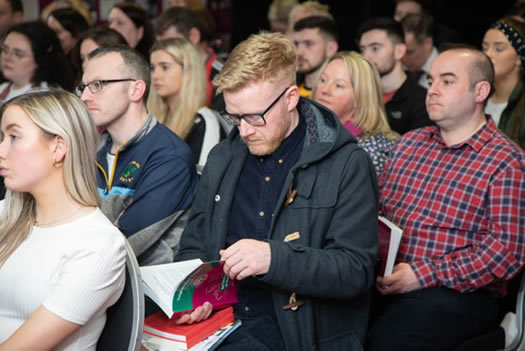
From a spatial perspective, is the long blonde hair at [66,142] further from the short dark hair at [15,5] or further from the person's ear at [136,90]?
the short dark hair at [15,5]

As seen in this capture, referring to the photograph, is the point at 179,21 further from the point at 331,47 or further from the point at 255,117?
the point at 255,117

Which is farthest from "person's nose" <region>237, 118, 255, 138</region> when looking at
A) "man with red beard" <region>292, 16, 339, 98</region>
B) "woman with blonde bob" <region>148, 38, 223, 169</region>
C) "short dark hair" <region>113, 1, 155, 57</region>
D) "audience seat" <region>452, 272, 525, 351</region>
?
"short dark hair" <region>113, 1, 155, 57</region>

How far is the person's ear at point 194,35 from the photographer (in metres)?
5.04

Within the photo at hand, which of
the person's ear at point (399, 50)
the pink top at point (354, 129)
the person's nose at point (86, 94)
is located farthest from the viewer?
the person's ear at point (399, 50)

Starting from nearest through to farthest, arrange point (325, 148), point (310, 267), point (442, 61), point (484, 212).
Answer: point (310, 267) → point (325, 148) → point (484, 212) → point (442, 61)

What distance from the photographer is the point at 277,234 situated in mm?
1909

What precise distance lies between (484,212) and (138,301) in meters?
1.47

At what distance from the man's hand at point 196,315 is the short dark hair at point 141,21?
3687 millimetres

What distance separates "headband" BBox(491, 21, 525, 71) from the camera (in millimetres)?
3520

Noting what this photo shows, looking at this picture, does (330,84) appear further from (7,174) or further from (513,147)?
(7,174)

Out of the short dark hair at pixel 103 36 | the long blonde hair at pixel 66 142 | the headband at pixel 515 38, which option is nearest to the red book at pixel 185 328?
the long blonde hair at pixel 66 142

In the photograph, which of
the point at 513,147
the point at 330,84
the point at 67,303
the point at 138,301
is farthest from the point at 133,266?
the point at 330,84

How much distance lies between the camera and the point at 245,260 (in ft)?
5.51

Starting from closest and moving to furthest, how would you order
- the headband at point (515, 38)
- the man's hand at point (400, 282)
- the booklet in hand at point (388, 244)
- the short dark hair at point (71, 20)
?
the booklet in hand at point (388, 244)
the man's hand at point (400, 282)
the headband at point (515, 38)
the short dark hair at point (71, 20)
